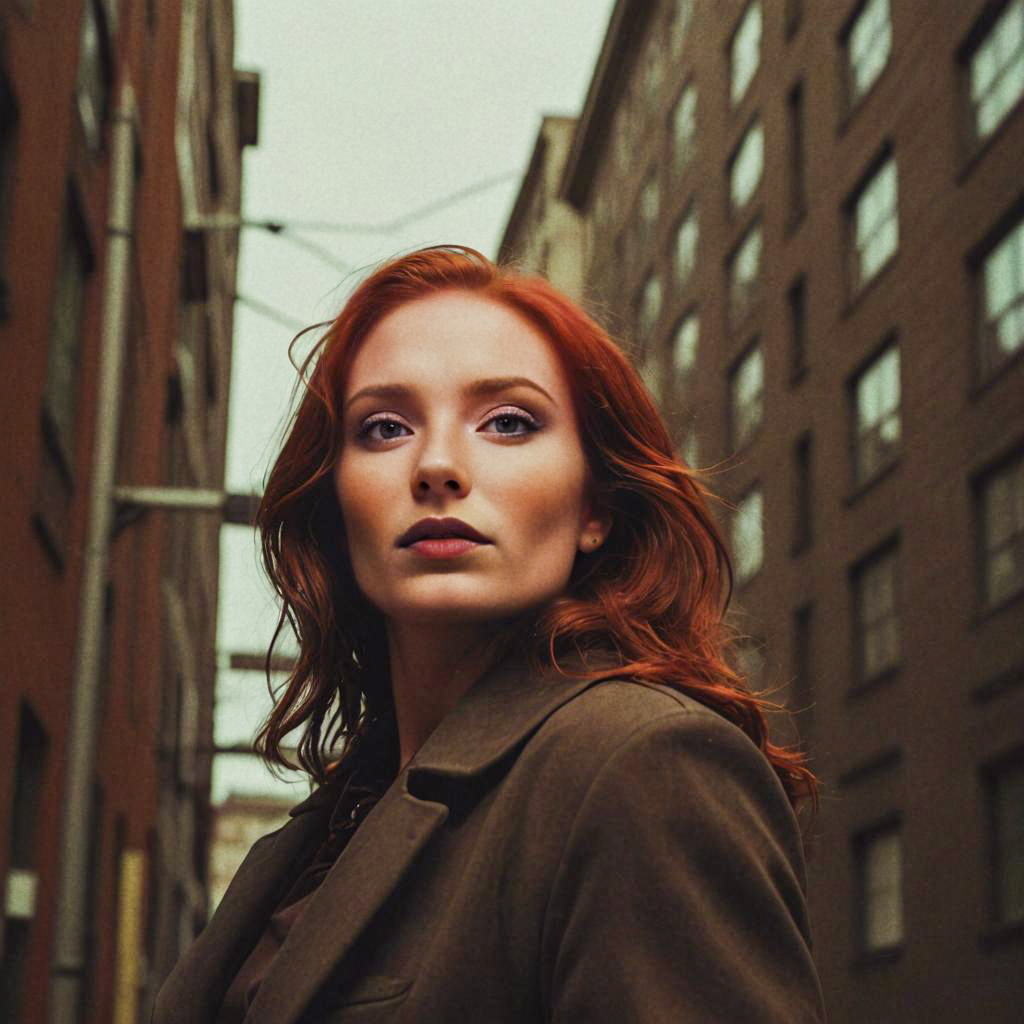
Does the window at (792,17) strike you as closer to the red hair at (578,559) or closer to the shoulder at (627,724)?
the red hair at (578,559)

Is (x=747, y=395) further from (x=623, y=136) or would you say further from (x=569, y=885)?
(x=569, y=885)

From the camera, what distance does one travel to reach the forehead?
6.64 feet

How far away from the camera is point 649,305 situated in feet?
135

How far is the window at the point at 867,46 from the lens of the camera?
24359mm

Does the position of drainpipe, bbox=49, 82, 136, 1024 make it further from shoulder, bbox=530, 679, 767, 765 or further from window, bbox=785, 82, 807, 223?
window, bbox=785, 82, 807, 223

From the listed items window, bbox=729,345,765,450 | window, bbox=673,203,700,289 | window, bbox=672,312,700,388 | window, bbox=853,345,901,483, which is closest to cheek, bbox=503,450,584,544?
window, bbox=853,345,901,483

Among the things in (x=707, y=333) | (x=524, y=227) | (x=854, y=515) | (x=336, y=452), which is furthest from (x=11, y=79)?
(x=524, y=227)

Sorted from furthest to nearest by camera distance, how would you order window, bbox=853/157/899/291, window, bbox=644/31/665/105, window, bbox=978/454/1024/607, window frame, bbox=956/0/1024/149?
window, bbox=644/31/665/105, window, bbox=853/157/899/291, window frame, bbox=956/0/1024/149, window, bbox=978/454/1024/607

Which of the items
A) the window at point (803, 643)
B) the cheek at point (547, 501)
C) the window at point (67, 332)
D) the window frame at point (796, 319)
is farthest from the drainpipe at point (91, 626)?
the window frame at point (796, 319)

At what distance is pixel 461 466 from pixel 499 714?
0.29 meters

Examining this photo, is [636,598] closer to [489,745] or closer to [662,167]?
[489,745]

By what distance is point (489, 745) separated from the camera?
5.84 feet

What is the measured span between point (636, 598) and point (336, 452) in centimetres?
43

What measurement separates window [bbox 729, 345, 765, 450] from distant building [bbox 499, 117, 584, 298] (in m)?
21.3
